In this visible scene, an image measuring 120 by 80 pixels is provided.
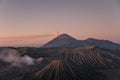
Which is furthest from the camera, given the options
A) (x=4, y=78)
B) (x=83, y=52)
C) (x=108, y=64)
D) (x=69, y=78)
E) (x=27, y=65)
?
(x=83, y=52)

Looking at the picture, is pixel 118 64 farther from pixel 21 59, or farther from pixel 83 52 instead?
pixel 21 59

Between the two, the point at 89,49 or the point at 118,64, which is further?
the point at 89,49

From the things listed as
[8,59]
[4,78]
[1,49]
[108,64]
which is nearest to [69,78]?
[4,78]

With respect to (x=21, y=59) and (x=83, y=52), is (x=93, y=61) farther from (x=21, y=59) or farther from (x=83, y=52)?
(x=21, y=59)

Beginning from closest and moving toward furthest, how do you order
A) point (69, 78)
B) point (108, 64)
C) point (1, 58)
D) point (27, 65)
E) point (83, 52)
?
point (69, 78) < point (27, 65) < point (108, 64) < point (1, 58) < point (83, 52)

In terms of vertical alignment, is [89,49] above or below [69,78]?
above

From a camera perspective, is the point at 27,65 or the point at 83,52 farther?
the point at 83,52

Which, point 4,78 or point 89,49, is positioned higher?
point 89,49

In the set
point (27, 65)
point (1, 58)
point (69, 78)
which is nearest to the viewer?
point (69, 78)

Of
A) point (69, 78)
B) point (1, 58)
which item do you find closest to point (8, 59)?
point (1, 58)
